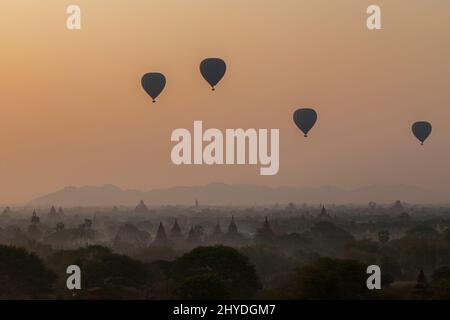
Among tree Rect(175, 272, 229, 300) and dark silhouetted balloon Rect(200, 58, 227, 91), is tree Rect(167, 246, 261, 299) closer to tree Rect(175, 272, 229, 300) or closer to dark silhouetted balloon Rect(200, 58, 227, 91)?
tree Rect(175, 272, 229, 300)

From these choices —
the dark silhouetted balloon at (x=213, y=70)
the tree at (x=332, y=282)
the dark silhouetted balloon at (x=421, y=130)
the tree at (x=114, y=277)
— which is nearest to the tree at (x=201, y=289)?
the tree at (x=332, y=282)

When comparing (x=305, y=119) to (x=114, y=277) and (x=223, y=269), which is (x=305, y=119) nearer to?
(x=223, y=269)

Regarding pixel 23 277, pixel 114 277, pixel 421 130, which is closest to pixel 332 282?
pixel 114 277

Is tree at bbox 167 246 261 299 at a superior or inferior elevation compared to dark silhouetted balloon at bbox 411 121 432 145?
inferior

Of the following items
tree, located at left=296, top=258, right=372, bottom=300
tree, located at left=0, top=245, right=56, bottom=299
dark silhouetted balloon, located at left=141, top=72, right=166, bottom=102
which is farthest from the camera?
dark silhouetted balloon, located at left=141, top=72, right=166, bottom=102

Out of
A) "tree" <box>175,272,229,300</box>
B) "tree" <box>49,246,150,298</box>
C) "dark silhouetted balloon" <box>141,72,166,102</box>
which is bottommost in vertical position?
"tree" <box>175,272,229,300</box>

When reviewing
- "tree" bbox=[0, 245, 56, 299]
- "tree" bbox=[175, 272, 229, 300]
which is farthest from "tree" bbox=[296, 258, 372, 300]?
"tree" bbox=[0, 245, 56, 299]
